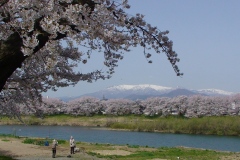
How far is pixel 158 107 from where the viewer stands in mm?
67750

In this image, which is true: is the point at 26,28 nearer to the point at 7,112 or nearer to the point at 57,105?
the point at 7,112

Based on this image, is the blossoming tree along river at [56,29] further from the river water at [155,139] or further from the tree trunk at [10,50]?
the river water at [155,139]

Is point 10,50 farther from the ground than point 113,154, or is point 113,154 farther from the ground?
point 10,50

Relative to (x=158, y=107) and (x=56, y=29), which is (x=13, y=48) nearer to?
(x=56, y=29)

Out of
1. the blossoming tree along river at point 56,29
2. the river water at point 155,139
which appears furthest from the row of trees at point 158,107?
the blossoming tree along river at point 56,29

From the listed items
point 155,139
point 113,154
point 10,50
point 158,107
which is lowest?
point 155,139

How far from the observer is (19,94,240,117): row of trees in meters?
62.2

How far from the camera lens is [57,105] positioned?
72000mm

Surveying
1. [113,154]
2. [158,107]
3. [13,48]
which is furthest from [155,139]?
[13,48]

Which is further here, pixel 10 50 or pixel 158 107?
pixel 158 107

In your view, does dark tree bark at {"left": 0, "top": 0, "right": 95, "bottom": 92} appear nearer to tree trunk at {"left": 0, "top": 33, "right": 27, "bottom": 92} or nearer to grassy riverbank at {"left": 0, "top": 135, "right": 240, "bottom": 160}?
tree trunk at {"left": 0, "top": 33, "right": 27, "bottom": 92}

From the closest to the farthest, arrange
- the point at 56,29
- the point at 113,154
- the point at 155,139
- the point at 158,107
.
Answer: the point at 56,29
the point at 113,154
the point at 155,139
the point at 158,107

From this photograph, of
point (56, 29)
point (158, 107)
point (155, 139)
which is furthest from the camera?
point (158, 107)

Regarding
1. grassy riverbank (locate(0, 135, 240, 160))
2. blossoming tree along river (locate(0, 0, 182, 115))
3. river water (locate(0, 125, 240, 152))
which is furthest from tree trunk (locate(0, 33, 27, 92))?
river water (locate(0, 125, 240, 152))
